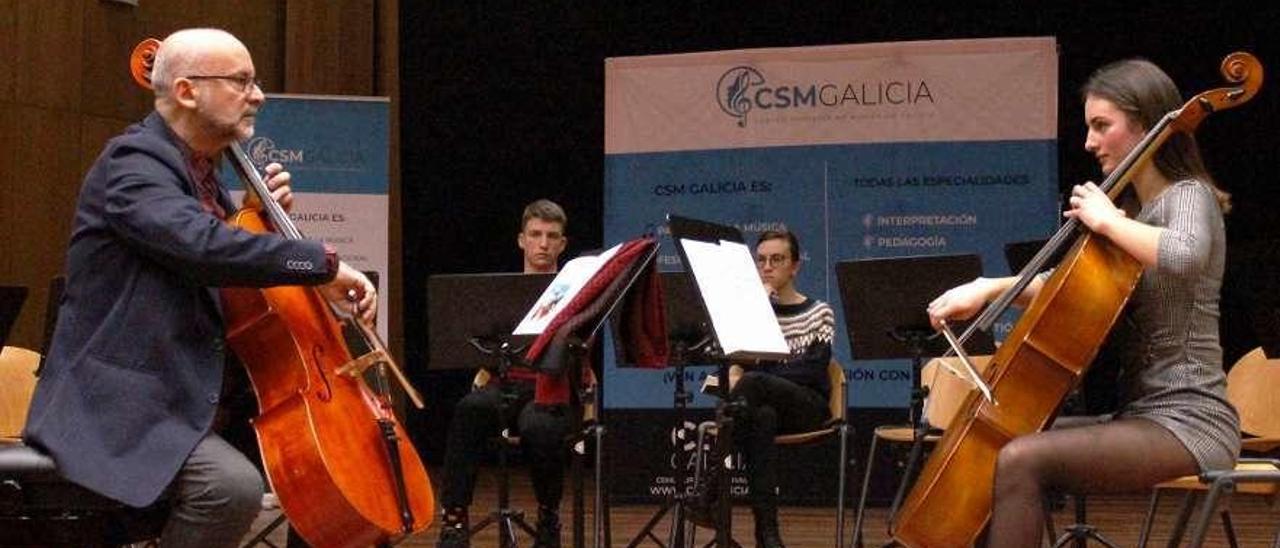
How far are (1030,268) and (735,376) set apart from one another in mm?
2731

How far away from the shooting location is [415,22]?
969 centimetres

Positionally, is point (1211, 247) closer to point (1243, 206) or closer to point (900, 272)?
point (900, 272)

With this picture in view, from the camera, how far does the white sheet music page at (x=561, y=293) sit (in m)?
3.53

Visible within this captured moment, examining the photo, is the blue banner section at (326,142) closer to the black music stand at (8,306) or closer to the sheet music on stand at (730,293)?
the sheet music on stand at (730,293)

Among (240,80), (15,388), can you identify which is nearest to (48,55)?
(15,388)

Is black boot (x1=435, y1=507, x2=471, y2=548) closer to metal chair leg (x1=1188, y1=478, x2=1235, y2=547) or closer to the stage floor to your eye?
the stage floor

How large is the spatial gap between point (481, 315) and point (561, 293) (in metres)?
1.11

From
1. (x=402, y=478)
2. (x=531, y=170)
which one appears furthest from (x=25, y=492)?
(x=531, y=170)

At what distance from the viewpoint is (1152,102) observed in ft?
9.96

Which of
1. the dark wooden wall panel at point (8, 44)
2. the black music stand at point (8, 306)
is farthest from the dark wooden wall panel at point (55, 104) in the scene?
the black music stand at point (8, 306)

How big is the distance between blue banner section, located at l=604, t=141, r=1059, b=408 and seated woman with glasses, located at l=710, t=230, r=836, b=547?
3.95ft

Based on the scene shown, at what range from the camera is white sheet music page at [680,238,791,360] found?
3625 millimetres

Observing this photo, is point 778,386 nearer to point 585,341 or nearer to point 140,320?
point 585,341

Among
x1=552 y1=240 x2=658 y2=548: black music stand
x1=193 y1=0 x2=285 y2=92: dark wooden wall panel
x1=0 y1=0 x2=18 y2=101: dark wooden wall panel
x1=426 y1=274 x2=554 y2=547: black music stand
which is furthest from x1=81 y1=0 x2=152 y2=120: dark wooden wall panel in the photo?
x1=552 y1=240 x2=658 y2=548: black music stand
